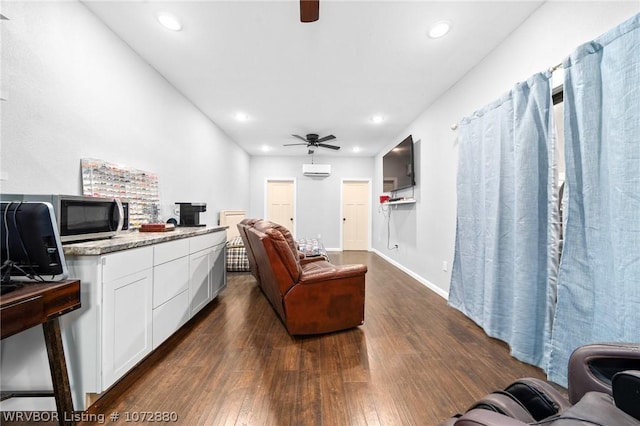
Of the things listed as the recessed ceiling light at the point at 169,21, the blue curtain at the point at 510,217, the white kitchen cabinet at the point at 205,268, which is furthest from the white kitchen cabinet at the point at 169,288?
the blue curtain at the point at 510,217

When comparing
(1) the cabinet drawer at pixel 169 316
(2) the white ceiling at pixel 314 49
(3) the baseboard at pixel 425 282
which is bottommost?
(3) the baseboard at pixel 425 282

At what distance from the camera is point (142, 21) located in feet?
6.83

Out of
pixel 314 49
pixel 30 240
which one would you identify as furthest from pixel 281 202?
pixel 30 240

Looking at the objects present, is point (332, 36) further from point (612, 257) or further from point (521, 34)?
point (612, 257)

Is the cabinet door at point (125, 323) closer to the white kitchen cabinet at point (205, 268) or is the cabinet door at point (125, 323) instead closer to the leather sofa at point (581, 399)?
the white kitchen cabinet at point (205, 268)

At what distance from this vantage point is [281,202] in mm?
7082

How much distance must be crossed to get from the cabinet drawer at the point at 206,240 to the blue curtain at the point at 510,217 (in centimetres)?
282

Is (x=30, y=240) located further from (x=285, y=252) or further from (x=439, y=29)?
(x=439, y=29)

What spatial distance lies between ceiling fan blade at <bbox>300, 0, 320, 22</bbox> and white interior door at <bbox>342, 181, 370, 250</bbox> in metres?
5.56

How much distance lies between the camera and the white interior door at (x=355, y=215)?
7.12m

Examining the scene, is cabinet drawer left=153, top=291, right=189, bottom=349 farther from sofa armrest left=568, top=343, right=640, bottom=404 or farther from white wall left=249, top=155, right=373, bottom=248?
white wall left=249, top=155, right=373, bottom=248

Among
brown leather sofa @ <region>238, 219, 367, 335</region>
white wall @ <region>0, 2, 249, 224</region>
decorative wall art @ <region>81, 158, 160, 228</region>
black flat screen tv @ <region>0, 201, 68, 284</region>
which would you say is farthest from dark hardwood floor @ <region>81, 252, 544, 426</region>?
white wall @ <region>0, 2, 249, 224</region>

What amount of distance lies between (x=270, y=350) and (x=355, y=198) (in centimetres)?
560

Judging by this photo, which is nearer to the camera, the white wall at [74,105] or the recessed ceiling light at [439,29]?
the white wall at [74,105]
